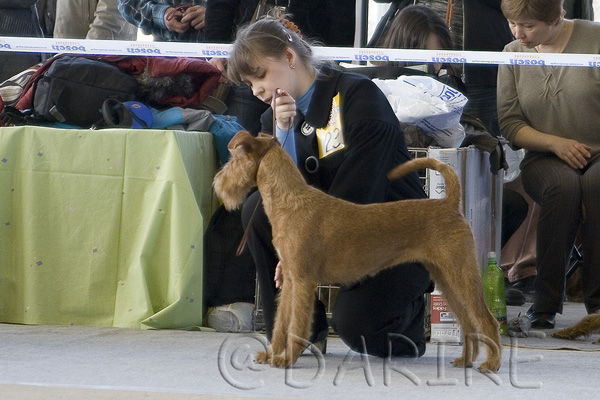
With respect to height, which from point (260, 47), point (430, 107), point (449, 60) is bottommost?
point (430, 107)

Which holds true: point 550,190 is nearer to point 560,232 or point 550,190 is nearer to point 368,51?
point 560,232

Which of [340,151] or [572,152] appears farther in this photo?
[572,152]

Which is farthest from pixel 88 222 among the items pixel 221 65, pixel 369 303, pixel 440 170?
pixel 440 170

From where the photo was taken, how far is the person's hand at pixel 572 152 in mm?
3616

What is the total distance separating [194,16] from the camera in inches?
179

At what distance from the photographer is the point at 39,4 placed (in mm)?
5672

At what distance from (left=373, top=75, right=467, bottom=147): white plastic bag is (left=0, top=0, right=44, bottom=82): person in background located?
2.23 meters

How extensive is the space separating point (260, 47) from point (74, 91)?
1.24m

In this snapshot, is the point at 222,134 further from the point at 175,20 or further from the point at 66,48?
the point at 175,20

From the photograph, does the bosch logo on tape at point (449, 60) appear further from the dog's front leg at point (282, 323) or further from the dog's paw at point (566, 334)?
the dog's front leg at point (282, 323)

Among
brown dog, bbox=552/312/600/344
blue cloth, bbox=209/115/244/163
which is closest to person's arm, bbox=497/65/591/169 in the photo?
brown dog, bbox=552/312/600/344

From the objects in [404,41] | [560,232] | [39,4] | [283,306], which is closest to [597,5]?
[404,41]

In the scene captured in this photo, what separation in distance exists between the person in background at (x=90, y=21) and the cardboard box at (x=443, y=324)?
2.89 meters

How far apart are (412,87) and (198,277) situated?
114 cm
